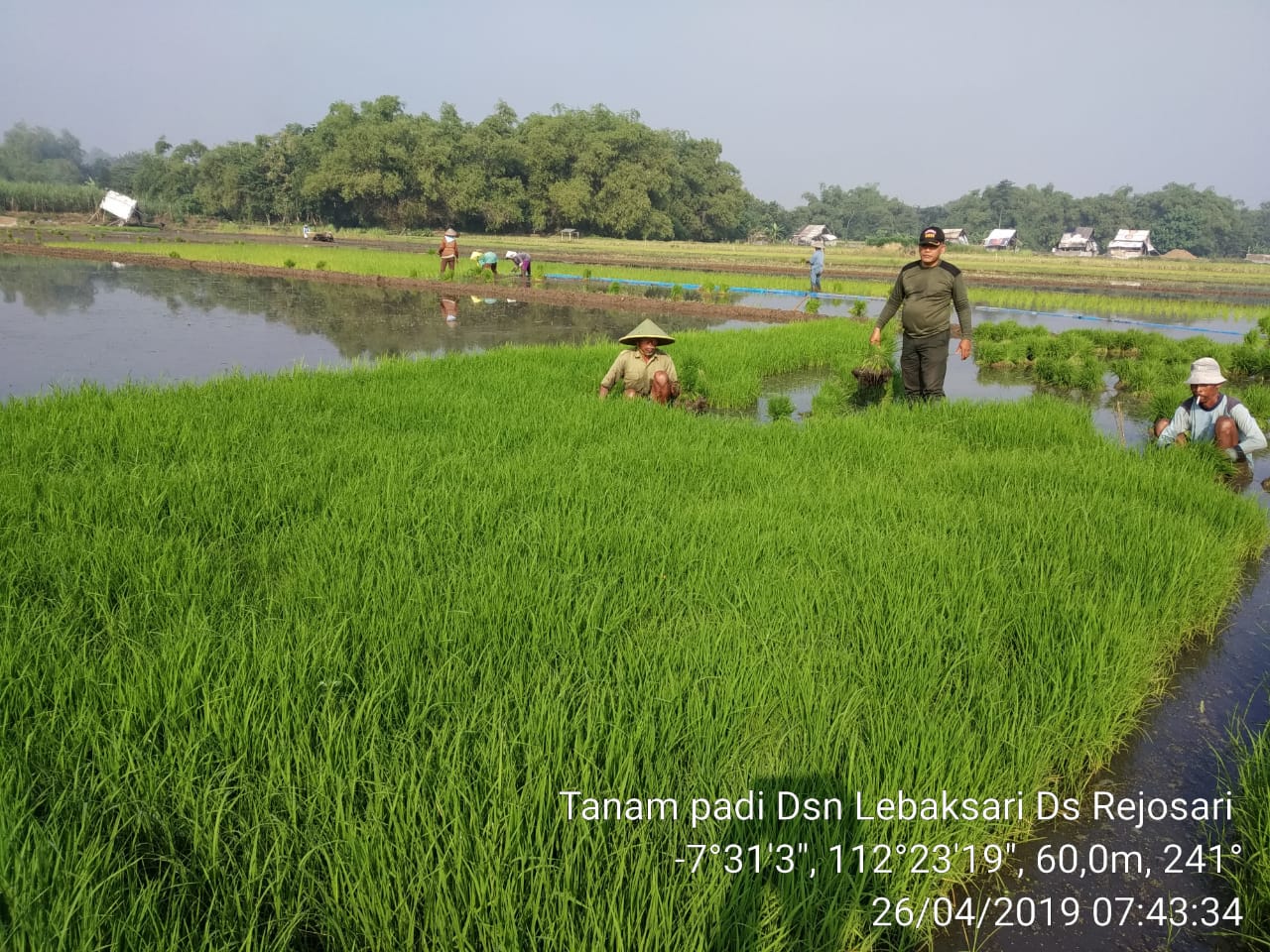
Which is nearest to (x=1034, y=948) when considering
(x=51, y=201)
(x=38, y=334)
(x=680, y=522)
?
(x=680, y=522)

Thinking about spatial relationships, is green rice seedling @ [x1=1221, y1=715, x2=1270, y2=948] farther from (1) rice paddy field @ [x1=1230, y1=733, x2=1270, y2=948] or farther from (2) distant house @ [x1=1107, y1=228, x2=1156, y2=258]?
(2) distant house @ [x1=1107, y1=228, x2=1156, y2=258]

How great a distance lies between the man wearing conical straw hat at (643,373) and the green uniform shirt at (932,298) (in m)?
1.51

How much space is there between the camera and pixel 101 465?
3.49m

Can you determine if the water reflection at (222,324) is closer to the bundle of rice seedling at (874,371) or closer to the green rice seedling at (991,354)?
the bundle of rice seedling at (874,371)

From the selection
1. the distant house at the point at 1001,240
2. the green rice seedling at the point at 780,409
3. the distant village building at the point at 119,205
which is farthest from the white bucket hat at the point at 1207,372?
the distant house at the point at 1001,240

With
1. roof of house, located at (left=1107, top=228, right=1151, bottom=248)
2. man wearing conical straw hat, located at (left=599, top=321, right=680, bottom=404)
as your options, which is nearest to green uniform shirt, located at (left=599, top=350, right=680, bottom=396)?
man wearing conical straw hat, located at (left=599, top=321, right=680, bottom=404)

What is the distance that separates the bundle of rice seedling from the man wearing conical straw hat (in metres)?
2.14

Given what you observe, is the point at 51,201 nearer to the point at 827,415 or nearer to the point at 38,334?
the point at 38,334

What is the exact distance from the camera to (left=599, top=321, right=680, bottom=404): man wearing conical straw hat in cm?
533

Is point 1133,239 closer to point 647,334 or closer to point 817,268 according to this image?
point 817,268

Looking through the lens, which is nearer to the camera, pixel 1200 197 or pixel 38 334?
pixel 38 334

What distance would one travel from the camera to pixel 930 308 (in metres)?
5.31

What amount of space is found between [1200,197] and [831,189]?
131 feet

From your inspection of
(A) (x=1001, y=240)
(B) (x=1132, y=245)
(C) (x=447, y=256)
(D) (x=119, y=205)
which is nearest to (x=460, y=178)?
(D) (x=119, y=205)
